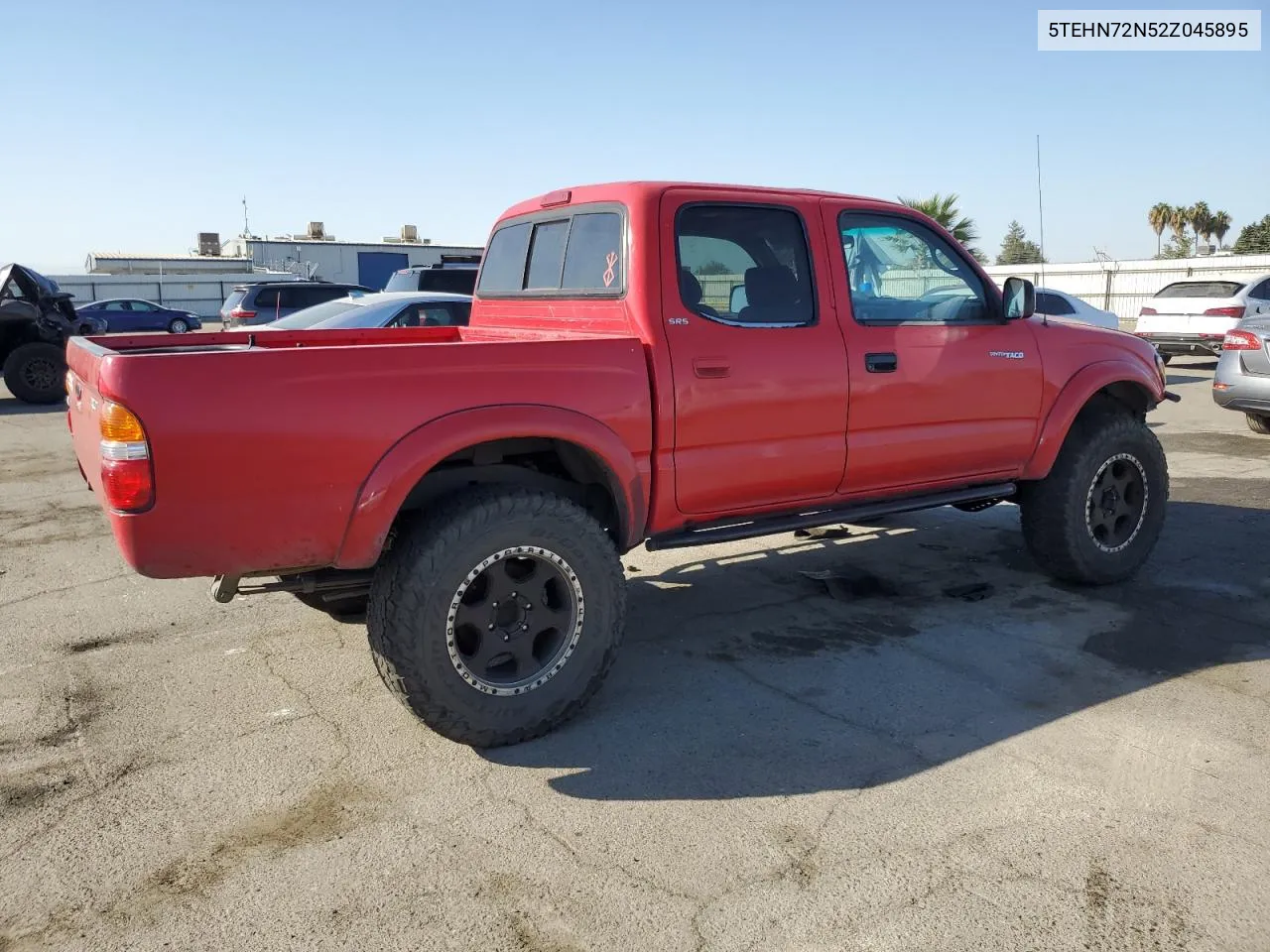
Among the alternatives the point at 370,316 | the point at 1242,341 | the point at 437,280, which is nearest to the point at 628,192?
the point at 370,316

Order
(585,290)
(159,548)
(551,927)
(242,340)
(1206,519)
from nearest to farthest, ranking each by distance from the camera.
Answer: (551,927), (159,548), (585,290), (242,340), (1206,519)

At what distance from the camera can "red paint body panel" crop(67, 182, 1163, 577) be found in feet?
10.5

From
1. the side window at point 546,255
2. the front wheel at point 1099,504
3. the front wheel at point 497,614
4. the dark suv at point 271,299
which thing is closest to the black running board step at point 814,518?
the front wheel at point 1099,504

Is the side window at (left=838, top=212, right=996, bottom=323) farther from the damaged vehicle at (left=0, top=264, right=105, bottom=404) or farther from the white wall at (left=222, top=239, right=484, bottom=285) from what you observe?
the white wall at (left=222, top=239, right=484, bottom=285)

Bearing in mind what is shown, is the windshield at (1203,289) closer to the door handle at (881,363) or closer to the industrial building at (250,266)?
the door handle at (881,363)

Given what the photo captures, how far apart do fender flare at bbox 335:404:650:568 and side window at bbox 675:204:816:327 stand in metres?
0.77

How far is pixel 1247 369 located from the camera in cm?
973

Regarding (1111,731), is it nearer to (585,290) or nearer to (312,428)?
(585,290)

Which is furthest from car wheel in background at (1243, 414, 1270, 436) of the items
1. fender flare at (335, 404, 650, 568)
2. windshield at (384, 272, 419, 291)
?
windshield at (384, 272, 419, 291)

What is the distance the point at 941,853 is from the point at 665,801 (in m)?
0.86

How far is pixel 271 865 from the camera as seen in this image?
2953mm

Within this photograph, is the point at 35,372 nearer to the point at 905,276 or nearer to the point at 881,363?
the point at 905,276

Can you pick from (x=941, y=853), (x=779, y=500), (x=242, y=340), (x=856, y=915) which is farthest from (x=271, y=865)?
(x=242, y=340)

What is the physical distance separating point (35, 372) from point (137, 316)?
667 inches
